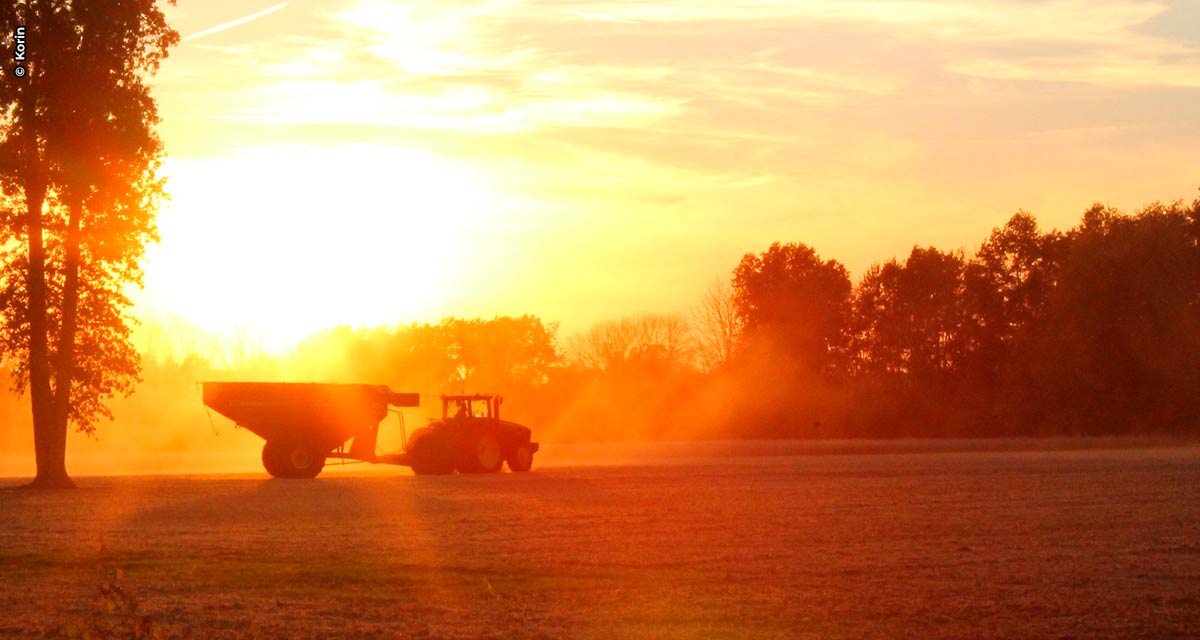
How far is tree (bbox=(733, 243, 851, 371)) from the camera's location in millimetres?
89188

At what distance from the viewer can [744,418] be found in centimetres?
7819

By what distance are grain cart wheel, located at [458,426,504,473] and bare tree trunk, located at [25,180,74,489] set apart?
1009cm

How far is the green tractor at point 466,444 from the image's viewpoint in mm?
35656

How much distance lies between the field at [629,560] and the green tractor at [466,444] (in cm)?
655

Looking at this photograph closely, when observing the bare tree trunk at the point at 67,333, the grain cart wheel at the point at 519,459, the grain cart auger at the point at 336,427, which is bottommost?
the grain cart wheel at the point at 519,459

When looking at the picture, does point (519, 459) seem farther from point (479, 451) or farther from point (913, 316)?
point (913, 316)

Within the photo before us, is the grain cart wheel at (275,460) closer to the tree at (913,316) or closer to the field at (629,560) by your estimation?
the field at (629,560)

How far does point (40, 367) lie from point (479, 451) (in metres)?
11.5

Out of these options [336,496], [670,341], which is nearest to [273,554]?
[336,496]

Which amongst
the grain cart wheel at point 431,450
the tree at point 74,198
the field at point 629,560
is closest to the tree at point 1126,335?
the field at point 629,560

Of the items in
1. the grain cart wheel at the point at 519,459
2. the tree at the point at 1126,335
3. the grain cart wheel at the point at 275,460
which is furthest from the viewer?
the tree at the point at 1126,335

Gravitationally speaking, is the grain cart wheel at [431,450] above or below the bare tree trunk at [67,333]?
below

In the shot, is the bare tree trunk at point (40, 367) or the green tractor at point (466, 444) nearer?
the bare tree trunk at point (40, 367)

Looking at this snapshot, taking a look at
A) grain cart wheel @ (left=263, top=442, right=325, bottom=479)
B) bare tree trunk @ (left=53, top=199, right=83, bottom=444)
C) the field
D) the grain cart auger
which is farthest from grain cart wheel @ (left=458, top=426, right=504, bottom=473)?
bare tree trunk @ (left=53, top=199, right=83, bottom=444)
